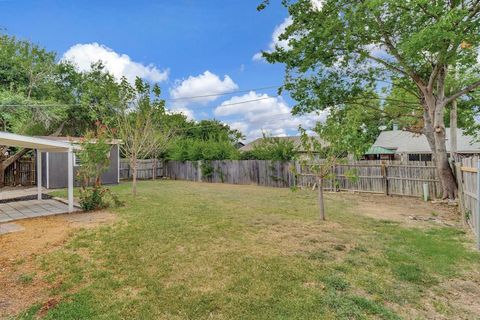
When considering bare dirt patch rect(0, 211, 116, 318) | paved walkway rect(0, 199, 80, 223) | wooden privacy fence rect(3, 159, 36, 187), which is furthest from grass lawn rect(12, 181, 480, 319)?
wooden privacy fence rect(3, 159, 36, 187)

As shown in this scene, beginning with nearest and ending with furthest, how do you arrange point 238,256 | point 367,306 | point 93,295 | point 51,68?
point 367,306, point 93,295, point 238,256, point 51,68

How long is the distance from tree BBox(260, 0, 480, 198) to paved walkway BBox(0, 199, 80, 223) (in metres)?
8.99

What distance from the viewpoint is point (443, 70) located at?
9031 millimetres

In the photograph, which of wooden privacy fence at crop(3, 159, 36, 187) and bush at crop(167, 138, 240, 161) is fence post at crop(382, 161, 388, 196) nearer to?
bush at crop(167, 138, 240, 161)

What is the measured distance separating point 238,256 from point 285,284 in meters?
1.10

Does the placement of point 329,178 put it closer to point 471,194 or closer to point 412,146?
point 471,194

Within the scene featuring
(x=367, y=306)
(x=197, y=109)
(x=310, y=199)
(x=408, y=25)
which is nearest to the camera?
(x=367, y=306)

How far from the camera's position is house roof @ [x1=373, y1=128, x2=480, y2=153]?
19.5 meters

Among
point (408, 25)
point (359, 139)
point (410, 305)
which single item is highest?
point (408, 25)

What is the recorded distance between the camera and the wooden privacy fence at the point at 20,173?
1424 centimetres

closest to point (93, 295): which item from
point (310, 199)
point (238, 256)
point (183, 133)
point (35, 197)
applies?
point (238, 256)

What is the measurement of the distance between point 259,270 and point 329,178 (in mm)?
4241

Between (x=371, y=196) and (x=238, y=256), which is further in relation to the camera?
(x=371, y=196)

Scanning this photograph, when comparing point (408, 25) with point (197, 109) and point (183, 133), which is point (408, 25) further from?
point (183, 133)
